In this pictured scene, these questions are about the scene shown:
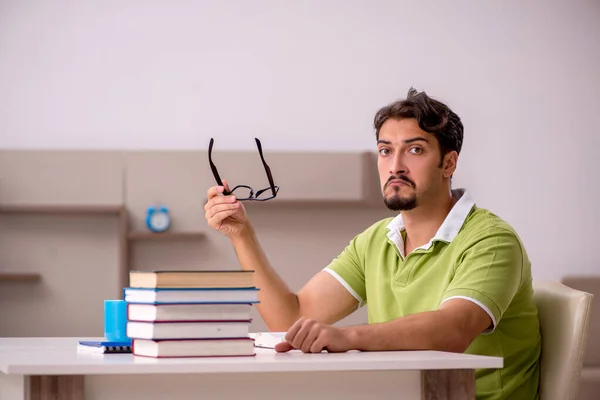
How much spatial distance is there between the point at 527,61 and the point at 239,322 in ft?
12.3

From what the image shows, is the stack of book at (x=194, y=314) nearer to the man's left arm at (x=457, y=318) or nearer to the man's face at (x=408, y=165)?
the man's left arm at (x=457, y=318)

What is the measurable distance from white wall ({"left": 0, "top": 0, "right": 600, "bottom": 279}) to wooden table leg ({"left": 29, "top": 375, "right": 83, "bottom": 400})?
10.3 feet

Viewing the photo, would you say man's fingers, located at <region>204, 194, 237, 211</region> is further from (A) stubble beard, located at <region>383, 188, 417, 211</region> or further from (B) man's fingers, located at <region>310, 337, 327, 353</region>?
(B) man's fingers, located at <region>310, 337, 327, 353</region>

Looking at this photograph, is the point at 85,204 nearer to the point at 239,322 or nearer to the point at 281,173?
the point at 281,173

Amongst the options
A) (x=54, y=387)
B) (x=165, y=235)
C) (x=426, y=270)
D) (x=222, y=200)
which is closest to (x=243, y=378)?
(x=54, y=387)

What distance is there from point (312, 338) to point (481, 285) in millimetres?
525

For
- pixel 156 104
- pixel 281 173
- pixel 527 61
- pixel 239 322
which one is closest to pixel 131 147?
pixel 156 104

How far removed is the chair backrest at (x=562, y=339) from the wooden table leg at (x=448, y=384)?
61cm

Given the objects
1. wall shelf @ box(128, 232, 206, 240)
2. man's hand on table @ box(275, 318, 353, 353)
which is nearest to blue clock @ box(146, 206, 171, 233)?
wall shelf @ box(128, 232, 206, 240)

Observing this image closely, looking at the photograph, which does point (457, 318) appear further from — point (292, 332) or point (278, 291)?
point (278, 291)

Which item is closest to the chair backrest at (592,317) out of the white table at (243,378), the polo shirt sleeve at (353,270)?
the polo shirt sleeve at (353,270)

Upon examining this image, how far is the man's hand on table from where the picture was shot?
1630mm

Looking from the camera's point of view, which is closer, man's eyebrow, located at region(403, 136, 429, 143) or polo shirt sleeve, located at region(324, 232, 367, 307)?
man's eyebrow, located at region(403, 136, 429, 143)

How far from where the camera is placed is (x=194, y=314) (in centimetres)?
155
